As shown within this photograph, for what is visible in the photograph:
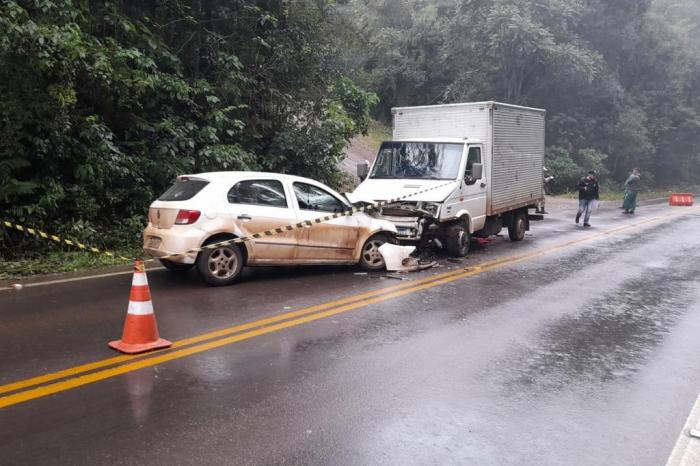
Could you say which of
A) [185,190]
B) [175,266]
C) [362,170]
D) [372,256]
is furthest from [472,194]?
[175,266]

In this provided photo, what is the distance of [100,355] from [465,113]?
9459 millimetres

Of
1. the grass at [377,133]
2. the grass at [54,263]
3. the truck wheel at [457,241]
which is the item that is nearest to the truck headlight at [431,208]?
the truck wheel at [457,241]

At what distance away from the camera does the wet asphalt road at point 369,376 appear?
13.4 feet

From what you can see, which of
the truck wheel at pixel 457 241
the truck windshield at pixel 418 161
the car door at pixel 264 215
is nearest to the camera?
the car door at pixel 264 215

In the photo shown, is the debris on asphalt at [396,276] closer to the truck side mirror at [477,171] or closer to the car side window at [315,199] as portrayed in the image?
the car side window at [315,199]

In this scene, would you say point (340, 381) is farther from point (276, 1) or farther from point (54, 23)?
point (276, 1)

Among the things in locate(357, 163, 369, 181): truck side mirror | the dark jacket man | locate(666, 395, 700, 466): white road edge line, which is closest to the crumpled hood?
locate(357, 163, 369, 181): truck side mirror

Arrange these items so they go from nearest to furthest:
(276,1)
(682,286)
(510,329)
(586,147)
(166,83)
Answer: (510,329), (682,286), (166,83), (276,1), (586,147)

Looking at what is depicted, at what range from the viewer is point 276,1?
15305 mm

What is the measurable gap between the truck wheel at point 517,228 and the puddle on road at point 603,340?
4897 mm

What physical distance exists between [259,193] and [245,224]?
610mm

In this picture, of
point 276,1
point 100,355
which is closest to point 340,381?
point 100,355

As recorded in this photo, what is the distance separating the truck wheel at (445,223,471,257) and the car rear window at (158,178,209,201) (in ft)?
16.4

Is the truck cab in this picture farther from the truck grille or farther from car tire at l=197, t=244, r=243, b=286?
car tire at l=197, t=244, r=243, b=286
